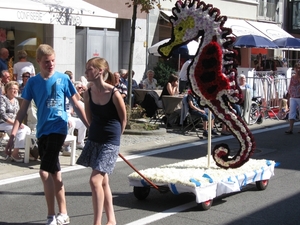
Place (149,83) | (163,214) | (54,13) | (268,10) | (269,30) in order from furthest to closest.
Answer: (268,10)
(269,30)
(149,83)
(54,13)
(163,214)

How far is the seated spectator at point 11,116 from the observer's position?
34.0 ft

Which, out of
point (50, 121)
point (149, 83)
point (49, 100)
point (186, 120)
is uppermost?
point (49, 100)

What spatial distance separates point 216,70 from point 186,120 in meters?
6.80

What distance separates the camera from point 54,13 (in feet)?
48.9

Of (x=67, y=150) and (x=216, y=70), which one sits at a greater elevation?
(x=216, y=70)

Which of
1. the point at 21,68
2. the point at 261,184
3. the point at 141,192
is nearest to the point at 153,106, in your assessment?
the point at 21,68

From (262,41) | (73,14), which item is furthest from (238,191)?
(262,41)

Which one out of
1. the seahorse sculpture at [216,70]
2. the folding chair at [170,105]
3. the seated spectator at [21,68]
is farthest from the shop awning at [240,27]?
the seahorse sculpture at [216,70]

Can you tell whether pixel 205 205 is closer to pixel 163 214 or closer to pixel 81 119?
pixel 163 214

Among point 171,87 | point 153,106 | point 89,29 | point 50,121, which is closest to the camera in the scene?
point 50,121

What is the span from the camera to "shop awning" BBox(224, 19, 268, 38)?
2585cm

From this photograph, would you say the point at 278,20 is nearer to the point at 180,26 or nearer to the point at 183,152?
the point at 183,152

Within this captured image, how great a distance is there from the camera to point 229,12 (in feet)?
94.2

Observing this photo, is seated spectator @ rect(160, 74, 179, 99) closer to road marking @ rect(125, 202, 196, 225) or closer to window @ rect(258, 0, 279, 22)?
road marking @ rect(125, 202, 196, 225)
